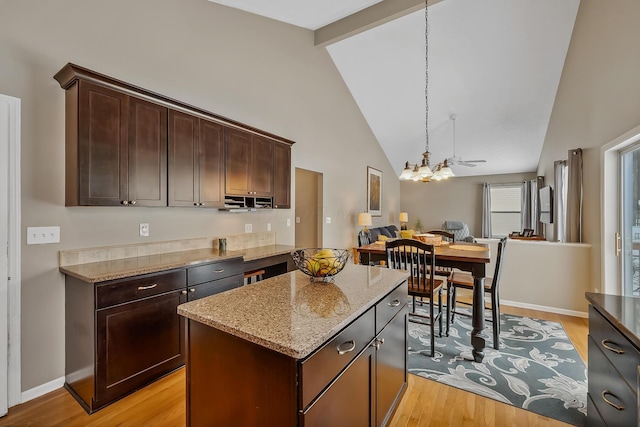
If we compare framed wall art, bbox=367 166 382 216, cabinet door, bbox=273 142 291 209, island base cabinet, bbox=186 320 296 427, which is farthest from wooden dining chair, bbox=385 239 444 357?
framed wall art, bbox=367 166 382 216

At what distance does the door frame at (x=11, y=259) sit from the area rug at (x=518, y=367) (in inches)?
111

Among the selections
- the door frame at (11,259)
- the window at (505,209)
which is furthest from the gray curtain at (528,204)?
the door frame at (11,259)

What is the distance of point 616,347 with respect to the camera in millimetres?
1190

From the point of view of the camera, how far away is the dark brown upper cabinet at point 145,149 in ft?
6.58

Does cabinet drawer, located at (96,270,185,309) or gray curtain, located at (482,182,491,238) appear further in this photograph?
gray curtain, located at (482,182,491,238)

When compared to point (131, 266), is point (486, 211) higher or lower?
higher

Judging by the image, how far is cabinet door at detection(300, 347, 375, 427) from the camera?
0.98 m

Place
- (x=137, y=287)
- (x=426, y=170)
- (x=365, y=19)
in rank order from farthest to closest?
(x=365, y=19), (x=426, y=170), (x=137, y=287)

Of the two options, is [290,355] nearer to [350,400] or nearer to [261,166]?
[350,400]

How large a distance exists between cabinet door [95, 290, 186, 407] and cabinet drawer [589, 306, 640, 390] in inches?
100.0

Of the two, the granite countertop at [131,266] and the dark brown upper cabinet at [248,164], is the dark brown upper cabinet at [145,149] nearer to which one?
the dark brown upper cabinet at [248,164]

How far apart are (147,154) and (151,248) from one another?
34.0 inches

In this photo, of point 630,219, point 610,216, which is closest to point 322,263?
point 630,219

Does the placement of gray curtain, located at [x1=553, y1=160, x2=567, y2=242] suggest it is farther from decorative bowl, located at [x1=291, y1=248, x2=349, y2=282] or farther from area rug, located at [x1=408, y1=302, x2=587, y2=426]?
decorative bowl, located at [x1=291, y1=248, x2=349, y2=282]
